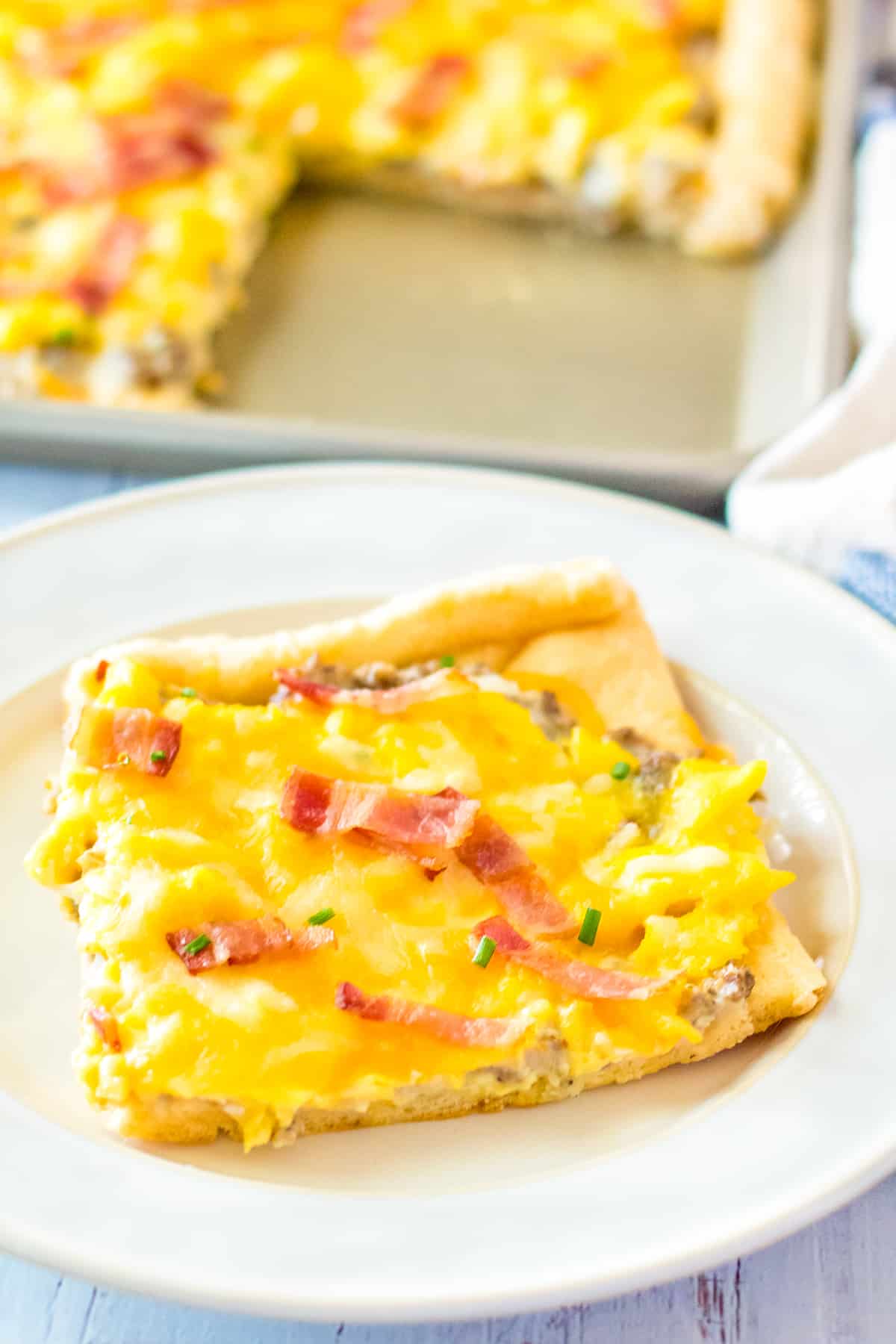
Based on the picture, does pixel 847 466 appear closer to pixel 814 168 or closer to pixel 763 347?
pixel 763 347

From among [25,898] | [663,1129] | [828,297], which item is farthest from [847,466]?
[25,898]

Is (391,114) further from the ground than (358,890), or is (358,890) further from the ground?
(391,114)

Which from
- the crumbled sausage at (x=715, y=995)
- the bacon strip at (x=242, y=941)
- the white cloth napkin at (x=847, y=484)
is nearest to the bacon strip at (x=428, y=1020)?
the bacon strip at (x=242, y=941)

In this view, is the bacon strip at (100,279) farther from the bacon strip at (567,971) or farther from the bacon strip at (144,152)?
the bacon strip at (567,971)

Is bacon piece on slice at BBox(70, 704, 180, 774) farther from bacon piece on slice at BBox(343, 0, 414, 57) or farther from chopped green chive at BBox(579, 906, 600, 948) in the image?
bacon piece on slice at BBox(343, 0, 414, 57)

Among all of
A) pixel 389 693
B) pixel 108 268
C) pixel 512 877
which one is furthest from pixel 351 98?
pixel 512 877

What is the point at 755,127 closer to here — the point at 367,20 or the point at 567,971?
the point at 367,20

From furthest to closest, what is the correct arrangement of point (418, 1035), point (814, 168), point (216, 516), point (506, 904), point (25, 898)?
point (814, 168)
point (216, 516)
point (25, 898)
point (506, 904)
point (418, 1035)

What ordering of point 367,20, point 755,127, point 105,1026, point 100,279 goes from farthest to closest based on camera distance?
point 367,20
point 755,127
point 100,279
point 105,1026
